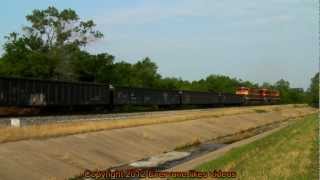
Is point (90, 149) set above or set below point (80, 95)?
below

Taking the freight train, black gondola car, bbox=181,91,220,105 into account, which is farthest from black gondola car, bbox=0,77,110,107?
black gondola car, bbox=181,91,220,105

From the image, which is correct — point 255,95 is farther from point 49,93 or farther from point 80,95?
point 49,93

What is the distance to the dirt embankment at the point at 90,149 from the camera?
18688 mm

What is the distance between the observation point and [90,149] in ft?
79.6

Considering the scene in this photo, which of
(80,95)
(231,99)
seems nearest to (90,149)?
(80,95)

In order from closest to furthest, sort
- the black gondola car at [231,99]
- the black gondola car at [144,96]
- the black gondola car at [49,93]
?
the black gondola car at [49,93] → the black gondola car at [144,96] → the black gondola car at [231,99]

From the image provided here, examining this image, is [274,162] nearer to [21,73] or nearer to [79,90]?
[79,90]

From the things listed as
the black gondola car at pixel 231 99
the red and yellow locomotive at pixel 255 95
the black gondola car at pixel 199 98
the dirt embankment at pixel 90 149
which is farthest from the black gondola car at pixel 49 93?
the red and yellow locomotive at pixel 255 95

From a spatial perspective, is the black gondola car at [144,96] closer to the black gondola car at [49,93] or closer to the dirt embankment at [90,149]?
the black gondola car at [49,93]

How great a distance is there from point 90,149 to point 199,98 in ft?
179

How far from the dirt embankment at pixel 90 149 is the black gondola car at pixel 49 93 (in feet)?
28.8

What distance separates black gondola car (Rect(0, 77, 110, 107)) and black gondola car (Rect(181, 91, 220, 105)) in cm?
2319

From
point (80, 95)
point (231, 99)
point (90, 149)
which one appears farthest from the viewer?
point (231, 99)

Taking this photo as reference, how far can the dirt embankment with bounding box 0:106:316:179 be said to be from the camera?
18688 mm
